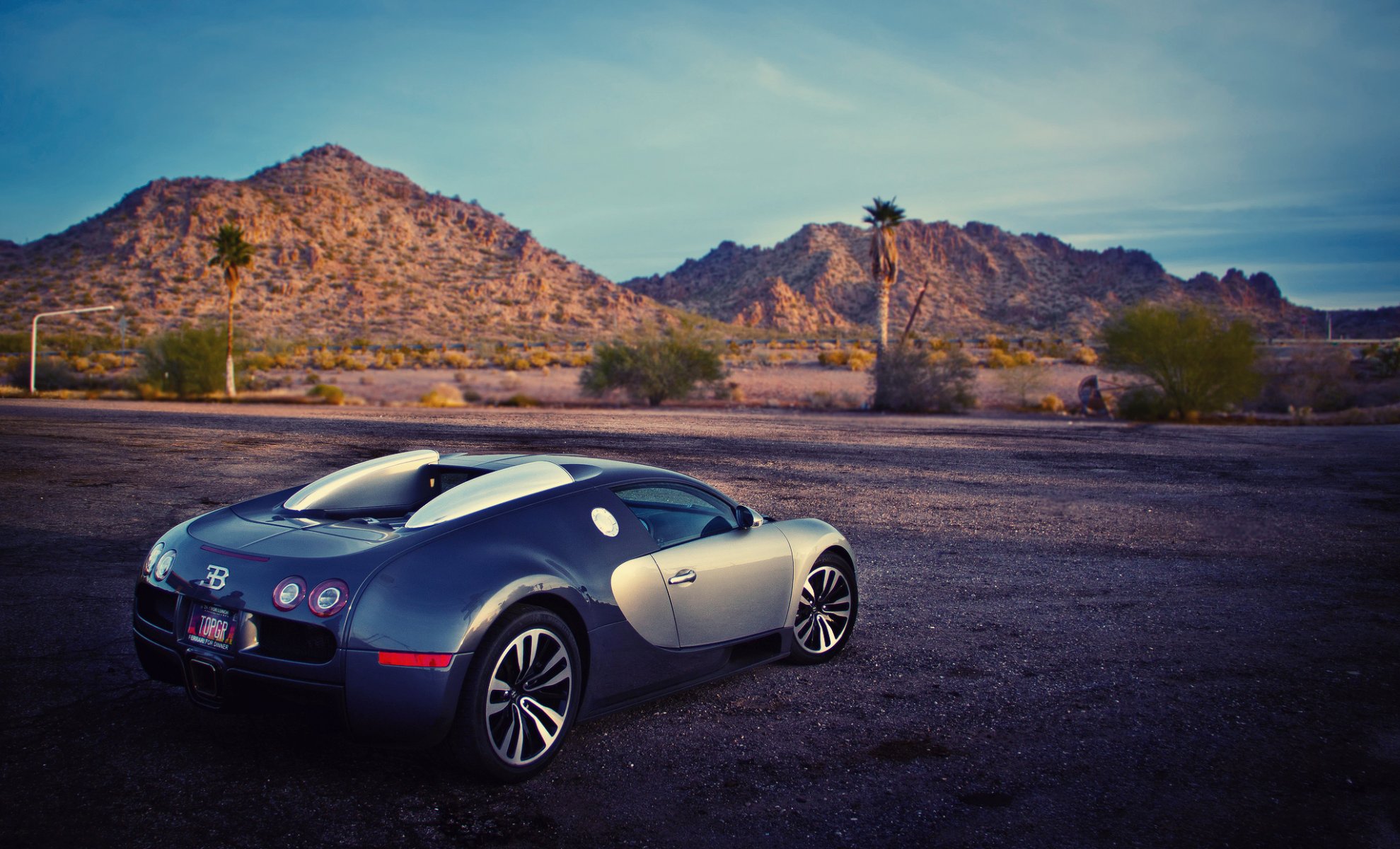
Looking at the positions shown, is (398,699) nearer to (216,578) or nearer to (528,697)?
(528,697)

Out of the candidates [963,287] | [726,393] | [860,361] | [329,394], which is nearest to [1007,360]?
[860,361]

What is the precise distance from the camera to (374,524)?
4.38m

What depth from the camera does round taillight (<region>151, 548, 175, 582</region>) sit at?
4.23 m

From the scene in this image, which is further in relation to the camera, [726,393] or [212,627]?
[726,393]

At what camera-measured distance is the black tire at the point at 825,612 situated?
227 inches

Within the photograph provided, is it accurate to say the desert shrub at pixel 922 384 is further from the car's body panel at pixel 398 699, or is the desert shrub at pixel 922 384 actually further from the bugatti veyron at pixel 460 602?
the car's body panel at pixel 398 699

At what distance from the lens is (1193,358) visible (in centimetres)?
3272

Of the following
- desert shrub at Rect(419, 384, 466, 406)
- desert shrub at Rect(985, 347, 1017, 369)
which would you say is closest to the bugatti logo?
desert shrub at Rect(419, 384, 466, 406)

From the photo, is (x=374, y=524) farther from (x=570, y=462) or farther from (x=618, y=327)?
(x=618, y=327)

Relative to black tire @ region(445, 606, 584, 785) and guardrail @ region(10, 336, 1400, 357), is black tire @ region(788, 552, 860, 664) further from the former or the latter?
guardrail @ region(10, 336, 1400, 357)

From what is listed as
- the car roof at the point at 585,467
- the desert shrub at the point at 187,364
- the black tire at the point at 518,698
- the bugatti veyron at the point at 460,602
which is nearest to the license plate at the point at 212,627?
the bugatti veyron at the point at 460,602

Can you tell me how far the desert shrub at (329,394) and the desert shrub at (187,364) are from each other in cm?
572

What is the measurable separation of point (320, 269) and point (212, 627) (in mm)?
90792

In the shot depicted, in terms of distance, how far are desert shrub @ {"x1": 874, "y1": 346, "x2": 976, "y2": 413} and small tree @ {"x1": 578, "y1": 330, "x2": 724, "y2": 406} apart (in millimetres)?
7541
